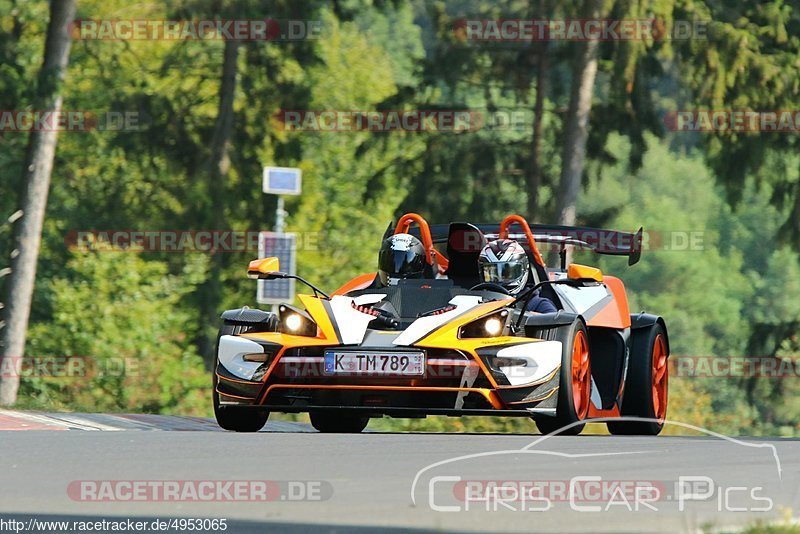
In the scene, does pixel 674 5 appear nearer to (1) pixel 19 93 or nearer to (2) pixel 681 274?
(1) pixel 19 93

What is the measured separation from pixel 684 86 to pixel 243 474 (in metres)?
24.4

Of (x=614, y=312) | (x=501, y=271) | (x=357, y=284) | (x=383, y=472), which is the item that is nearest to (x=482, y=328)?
(x=501, y=271)

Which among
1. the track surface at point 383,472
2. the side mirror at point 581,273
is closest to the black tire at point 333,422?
the track surface at point 383,472

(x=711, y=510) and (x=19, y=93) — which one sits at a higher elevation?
(x=19, y=93)

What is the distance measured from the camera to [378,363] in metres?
13.1

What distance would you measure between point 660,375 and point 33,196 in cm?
1560

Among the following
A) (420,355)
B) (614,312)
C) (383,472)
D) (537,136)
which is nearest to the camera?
(383,472)

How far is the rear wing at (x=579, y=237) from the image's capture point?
1561 cm

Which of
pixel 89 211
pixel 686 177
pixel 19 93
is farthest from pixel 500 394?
pixel 686 177

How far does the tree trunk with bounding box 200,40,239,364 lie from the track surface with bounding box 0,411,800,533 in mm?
25496

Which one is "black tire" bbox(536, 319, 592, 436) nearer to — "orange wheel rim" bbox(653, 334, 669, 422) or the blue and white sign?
"orange wheel rim" bbox(653, 334, 669, 422)

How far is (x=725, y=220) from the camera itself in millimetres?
115875

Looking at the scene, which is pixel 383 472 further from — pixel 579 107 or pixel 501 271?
pixel 579 107

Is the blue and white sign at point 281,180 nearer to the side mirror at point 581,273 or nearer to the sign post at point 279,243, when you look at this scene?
the sign post at point 279,243
